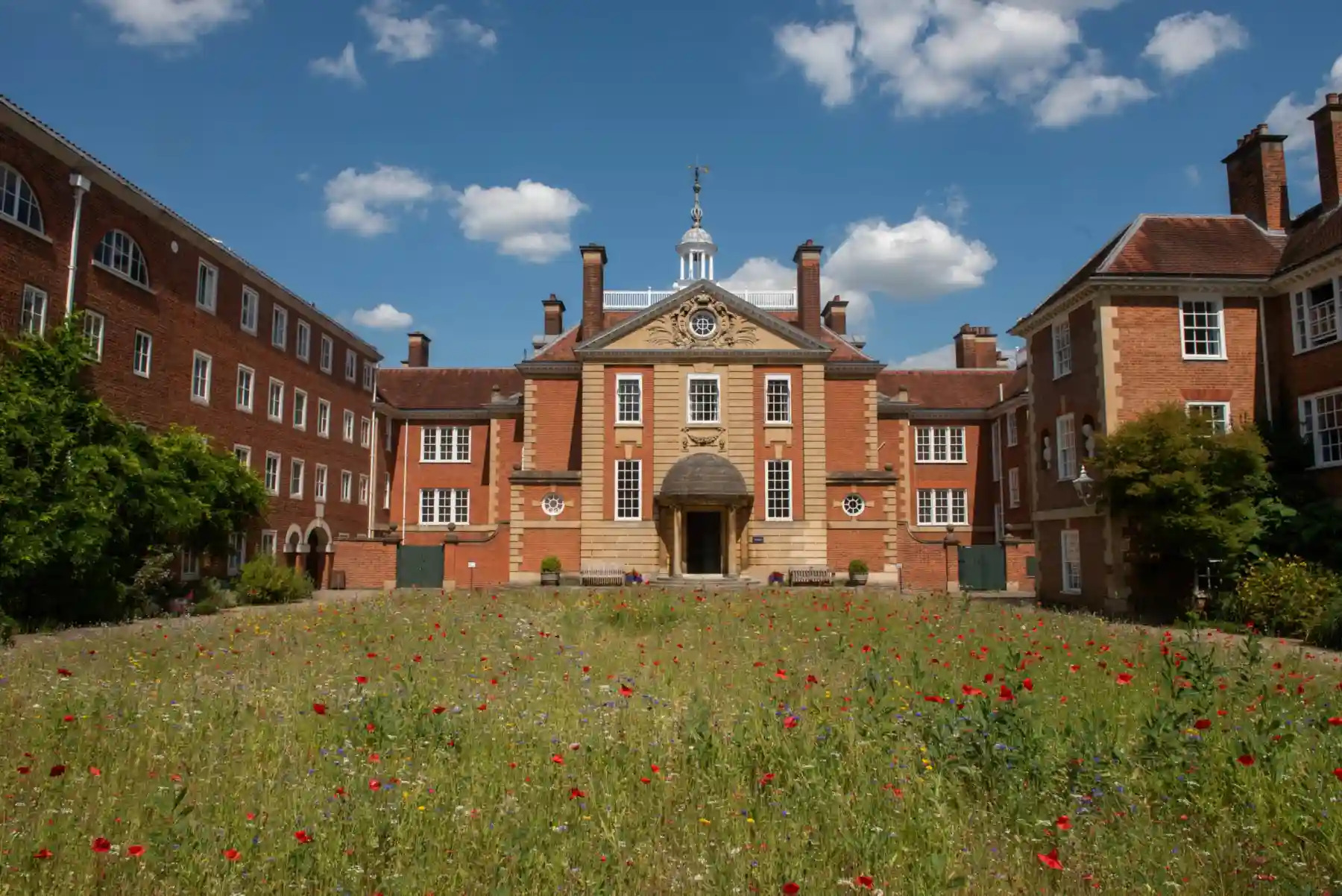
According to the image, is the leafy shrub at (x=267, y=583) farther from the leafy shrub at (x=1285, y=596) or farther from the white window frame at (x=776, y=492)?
the leafy shrub at (x=1285, y=596)

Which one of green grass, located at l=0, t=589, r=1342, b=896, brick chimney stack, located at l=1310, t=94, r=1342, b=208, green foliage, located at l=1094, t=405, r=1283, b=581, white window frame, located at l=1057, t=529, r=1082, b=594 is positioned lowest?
green grass, located at l=0, t=589, r=1342, b=896

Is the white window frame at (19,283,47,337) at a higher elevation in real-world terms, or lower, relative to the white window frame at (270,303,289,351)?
lower

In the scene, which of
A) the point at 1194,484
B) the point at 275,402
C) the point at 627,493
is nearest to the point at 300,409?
the point at 275,402

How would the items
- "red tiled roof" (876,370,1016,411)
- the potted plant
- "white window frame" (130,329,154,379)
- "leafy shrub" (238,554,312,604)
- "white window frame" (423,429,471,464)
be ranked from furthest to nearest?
"red tiled roof" (876,370,1016,411) < "white window frame" (423,429,471,464) < the potted plant < "leafy shrub" (238,554,312,604) < "white window frame" (130,329,154,379)

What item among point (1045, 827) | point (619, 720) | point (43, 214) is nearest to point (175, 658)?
point (619, 720)

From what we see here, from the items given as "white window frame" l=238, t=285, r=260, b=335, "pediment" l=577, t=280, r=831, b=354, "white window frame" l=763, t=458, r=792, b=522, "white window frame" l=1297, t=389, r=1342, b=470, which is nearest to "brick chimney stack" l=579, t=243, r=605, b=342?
"pediment" l=577, t=280, r=831, b=354

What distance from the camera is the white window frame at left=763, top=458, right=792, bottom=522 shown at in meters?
37.5

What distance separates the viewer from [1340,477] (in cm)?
2152

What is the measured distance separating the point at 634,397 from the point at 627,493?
4.15 m

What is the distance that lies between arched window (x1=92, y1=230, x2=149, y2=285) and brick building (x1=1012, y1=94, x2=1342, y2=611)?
2782cm

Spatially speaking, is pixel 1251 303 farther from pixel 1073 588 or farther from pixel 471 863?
pixel 471 863

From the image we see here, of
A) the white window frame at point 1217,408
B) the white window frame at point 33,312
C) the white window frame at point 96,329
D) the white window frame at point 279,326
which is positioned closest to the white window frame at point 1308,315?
the white window frame at point 1217,408

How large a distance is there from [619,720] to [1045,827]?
11.1ft

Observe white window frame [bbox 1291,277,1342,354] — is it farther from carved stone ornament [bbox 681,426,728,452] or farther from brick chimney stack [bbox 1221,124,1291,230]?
carved stone ornament [bbox 681,426,728,452]
